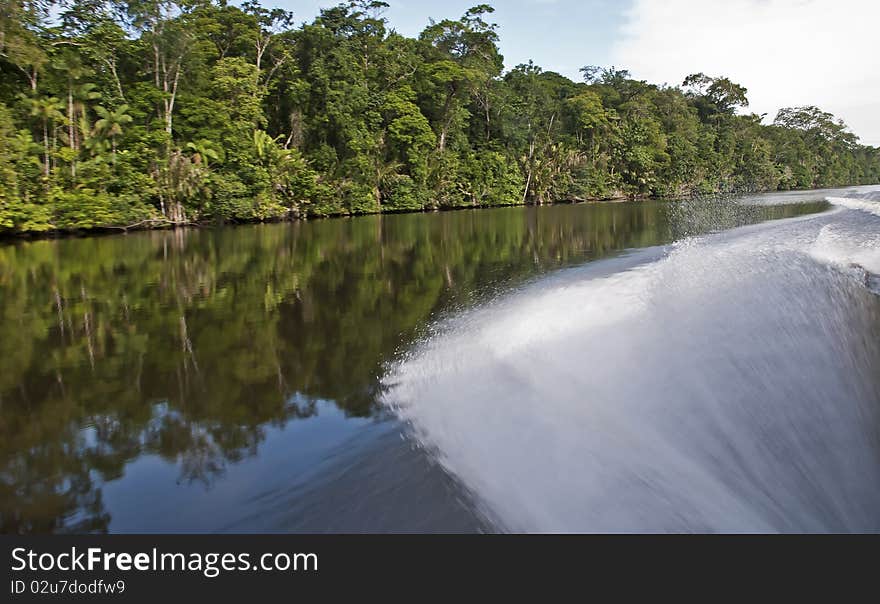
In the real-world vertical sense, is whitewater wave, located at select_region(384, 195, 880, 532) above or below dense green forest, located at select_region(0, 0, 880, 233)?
below

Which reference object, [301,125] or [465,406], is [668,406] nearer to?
[465,406]

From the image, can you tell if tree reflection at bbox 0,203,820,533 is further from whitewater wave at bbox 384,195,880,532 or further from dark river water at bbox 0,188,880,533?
whitewater wave at bbox 384,195,880,532

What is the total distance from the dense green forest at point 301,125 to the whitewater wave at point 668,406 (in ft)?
63.0

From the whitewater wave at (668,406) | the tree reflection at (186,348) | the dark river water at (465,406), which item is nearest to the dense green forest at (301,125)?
the tree reflection at (186,348)

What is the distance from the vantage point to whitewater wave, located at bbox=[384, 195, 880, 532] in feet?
10.0

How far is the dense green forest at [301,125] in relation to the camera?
2170cm

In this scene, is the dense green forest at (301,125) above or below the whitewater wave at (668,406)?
above

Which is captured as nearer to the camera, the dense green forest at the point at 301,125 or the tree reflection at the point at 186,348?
the tree reflection at the point at 186,348

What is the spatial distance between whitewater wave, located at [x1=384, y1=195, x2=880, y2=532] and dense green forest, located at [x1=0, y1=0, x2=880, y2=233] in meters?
19.2

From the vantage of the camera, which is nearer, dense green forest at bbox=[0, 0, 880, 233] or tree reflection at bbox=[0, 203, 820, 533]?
tree reflection at bbox=[0, 203, 820, 533]

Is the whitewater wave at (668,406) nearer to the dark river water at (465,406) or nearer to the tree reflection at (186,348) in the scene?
the dark river water at (465,406)

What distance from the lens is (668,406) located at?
4148mm

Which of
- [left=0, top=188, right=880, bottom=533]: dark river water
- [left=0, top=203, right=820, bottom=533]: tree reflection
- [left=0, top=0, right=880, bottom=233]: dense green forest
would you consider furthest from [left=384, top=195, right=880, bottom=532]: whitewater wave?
[left=0, top=0, right=880, bottom=233]: dense green forest

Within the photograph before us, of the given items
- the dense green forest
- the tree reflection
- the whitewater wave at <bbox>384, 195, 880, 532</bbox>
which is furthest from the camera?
the dense green forest
